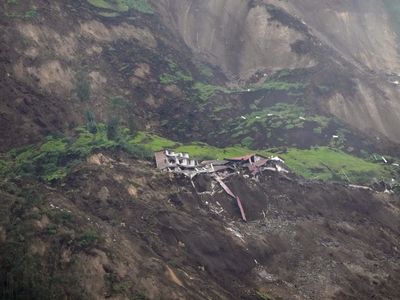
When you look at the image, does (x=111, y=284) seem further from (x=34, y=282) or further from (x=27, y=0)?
(x=27, y=0)

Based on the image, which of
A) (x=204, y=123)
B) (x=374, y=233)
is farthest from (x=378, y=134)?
(x=374, y=233)

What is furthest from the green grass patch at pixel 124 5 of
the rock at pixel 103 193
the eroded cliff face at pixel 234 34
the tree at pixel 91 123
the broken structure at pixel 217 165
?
the rock at pixel 103 193

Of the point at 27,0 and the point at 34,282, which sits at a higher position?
the point at 27,0

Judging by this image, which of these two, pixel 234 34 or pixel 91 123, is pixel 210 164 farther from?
pixel 234 34

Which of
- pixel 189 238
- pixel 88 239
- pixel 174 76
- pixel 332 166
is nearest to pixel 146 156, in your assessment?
pixel 189 238

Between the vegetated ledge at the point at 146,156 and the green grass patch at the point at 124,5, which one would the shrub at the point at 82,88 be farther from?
the green grass patch at the point at 124,5

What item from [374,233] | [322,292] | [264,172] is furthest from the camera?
[264,172]
